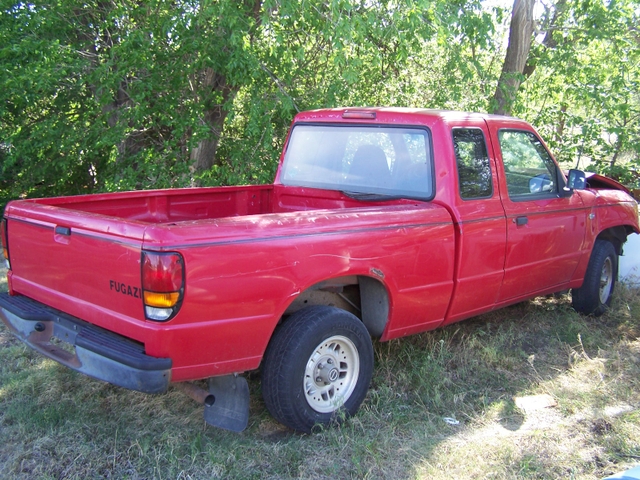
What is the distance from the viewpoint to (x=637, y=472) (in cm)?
213

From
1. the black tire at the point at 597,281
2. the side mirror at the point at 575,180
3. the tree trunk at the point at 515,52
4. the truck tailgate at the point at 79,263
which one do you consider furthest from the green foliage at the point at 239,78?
the truck tailgate at the point at 79,263

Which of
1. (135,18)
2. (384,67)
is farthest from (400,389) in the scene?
(135,18)

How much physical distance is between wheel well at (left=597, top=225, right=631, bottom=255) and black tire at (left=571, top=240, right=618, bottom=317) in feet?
0.36

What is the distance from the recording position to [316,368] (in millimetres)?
3871

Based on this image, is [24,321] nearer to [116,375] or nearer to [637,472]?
[116,375]

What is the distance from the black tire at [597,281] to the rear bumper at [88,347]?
4396 mm

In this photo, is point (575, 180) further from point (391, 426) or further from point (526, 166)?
point (391, 426)

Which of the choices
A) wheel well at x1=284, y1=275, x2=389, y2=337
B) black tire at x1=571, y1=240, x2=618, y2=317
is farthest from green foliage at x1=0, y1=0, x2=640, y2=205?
wheel well at x1=284, y1=275, x2=389, y2=337

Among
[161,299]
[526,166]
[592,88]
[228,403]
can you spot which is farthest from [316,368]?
[592,88]

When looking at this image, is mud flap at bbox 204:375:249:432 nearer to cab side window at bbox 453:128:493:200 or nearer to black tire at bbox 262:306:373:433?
black tire at bbox 262:306:373:433

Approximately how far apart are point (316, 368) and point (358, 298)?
0.81m

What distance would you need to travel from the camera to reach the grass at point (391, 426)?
11.6ft

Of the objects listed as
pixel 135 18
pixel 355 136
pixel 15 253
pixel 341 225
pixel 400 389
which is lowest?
pixel 400 389

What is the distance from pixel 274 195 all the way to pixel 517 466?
116 inches
